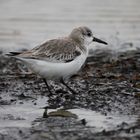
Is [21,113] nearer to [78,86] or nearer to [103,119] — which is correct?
[103,119]

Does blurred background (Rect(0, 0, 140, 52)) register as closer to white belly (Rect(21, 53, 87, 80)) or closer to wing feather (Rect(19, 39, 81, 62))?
wing feather (Rect(19, 39, 81, 62))

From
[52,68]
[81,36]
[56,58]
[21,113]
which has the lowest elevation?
[21,113]

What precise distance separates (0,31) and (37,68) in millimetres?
7125

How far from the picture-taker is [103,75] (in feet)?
32.4

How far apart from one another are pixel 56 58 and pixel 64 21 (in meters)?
7.49

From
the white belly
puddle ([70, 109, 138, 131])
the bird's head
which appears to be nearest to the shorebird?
the white belly

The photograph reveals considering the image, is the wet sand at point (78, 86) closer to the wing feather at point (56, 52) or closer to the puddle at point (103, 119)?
the puddle at point (103, 119)

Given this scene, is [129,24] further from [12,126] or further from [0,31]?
[12,126]

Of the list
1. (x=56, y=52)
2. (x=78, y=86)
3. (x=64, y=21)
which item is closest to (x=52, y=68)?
(x=56, y=52)

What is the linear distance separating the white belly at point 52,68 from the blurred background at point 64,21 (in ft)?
15.5

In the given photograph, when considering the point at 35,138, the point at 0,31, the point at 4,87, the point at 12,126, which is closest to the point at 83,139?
the point at 35,138

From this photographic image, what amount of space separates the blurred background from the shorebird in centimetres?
438

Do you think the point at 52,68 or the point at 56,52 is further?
the point at 56,52

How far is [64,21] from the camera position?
1589 cm
